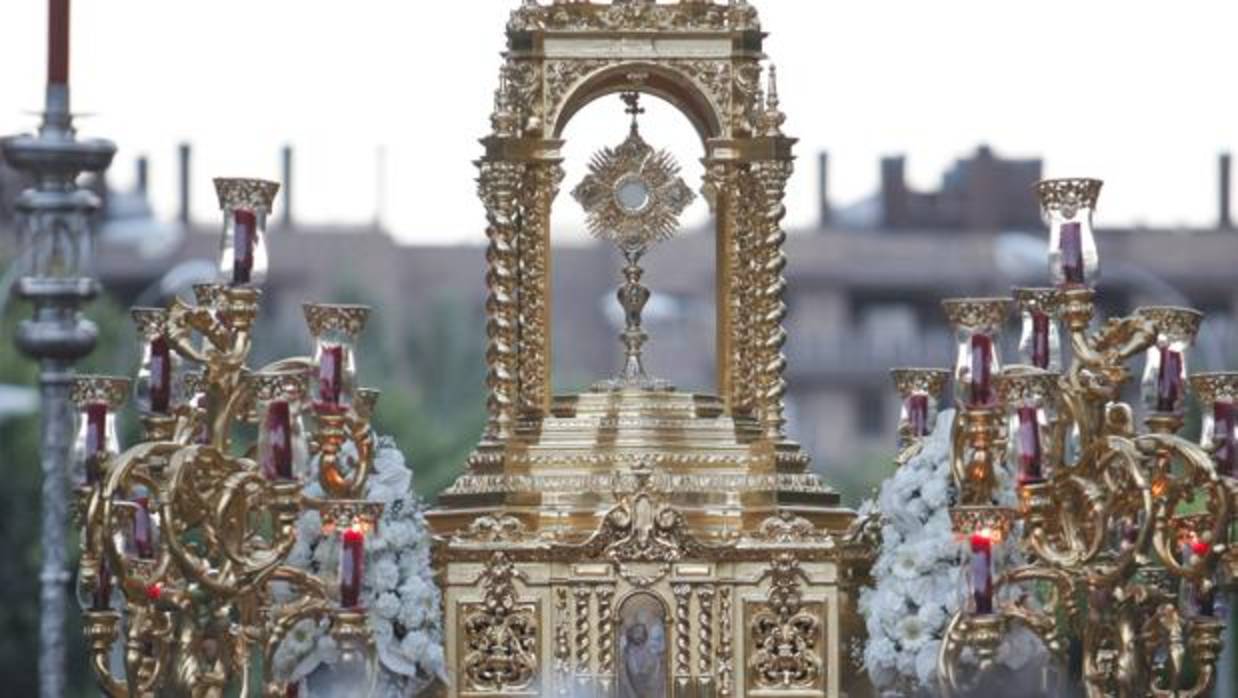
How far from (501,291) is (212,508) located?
2912 mm

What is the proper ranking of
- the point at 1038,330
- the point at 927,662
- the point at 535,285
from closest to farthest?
the point at 927,662
the point at 1038,330
the point at 535,285

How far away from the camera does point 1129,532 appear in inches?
1453

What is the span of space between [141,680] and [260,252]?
257 centimetres

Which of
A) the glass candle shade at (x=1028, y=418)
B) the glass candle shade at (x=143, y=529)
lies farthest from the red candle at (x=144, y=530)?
the glass candle shade at (x=1028, y=418)

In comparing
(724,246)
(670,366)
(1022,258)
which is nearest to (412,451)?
(1022,258)

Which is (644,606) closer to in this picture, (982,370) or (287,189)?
(982,370)

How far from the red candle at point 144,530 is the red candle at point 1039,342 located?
534 centimetres

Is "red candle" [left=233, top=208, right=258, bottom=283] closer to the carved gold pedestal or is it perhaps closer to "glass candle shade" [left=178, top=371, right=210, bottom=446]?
"glass candle shade" [left=178, top=371, right=210, bottom=446]

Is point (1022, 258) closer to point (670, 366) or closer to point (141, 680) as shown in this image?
point (670, 366)

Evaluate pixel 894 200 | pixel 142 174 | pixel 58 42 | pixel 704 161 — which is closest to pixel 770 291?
pixel 704 161

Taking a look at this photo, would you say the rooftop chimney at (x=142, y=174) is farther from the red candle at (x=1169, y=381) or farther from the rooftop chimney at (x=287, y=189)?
the red candle at (x=1169, y=381)

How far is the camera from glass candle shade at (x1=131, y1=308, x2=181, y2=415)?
37.4m

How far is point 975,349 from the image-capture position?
36469 mm

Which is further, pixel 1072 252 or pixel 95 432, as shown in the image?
pixel 95 432
